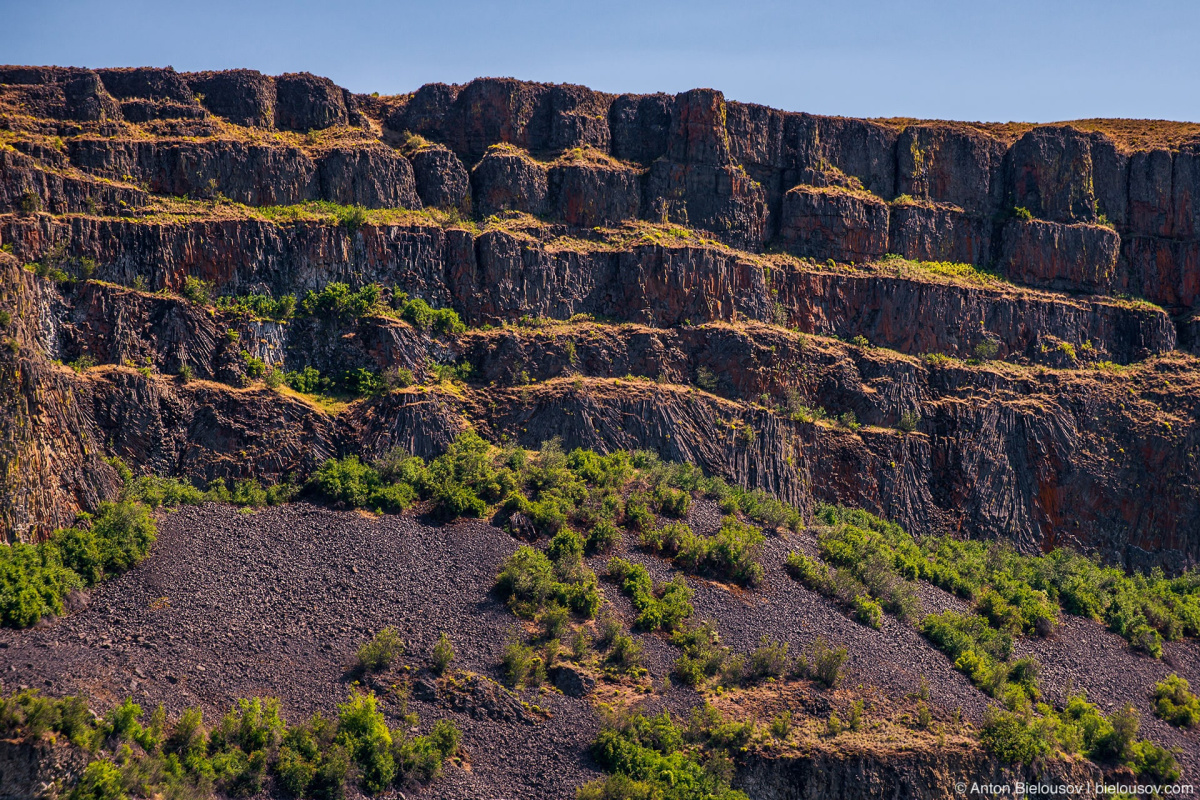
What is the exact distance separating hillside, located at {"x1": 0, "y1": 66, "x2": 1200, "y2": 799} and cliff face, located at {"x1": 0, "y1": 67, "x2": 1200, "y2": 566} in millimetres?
178

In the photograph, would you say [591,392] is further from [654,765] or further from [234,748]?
[234,748]

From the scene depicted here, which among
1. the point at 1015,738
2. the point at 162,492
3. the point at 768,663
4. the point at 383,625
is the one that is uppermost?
the point at 162,492

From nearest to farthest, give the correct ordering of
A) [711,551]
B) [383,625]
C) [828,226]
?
[383,625] < [711,551] < [828,226]

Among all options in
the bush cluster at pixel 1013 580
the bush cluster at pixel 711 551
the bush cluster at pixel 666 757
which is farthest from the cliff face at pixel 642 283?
the bush cluster at pixel 666 757

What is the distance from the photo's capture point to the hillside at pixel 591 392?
96.2 ft

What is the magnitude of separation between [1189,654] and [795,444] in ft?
54.7

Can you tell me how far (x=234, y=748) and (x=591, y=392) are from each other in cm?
2128

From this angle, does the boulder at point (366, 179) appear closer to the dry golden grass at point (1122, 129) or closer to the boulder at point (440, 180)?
the boulder at point (440, 180)

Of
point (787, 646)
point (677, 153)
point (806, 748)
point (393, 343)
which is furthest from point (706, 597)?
point (677, 153)

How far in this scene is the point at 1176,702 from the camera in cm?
3612

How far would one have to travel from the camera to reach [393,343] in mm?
41375

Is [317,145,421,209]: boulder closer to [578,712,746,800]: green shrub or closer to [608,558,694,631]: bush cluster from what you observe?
[608,558,694,631]: bush cluster

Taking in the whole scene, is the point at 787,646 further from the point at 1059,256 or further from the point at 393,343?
the point at 1059,256

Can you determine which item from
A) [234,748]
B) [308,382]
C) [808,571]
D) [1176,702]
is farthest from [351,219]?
[1176,702]
